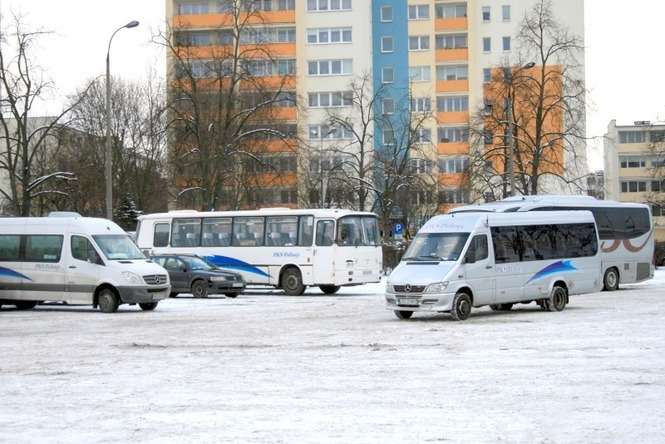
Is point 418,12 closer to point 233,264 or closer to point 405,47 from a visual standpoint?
point 405,47

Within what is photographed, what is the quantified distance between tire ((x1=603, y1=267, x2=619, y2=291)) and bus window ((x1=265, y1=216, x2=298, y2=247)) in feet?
38.0

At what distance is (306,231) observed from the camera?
130ft

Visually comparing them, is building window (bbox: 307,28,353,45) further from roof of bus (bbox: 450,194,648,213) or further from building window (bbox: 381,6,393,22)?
roof of bus (bbox: 450,194,648,213)

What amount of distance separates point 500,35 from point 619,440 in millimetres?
88359

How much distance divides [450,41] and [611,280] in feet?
190

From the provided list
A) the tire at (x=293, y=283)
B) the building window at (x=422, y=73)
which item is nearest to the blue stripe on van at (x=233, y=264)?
the tire at (x=293, y=283)

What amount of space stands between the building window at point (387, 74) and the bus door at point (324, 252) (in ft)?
183

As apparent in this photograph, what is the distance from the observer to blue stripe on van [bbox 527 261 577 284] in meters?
27.2

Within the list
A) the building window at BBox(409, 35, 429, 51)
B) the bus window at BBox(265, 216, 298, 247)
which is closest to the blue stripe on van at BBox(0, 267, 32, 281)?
the bus window at BBox(265, 216, 298, 247)

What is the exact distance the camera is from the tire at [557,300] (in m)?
27.5

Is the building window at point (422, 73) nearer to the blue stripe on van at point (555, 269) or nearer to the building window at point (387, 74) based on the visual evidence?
the building window at point (387, 74)

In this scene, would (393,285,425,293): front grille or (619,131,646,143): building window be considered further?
(619,131,646,143): building window

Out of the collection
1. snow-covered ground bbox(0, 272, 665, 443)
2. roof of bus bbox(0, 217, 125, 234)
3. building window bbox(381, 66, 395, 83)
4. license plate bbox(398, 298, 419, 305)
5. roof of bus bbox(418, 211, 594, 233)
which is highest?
building window bbox(381, 66, 395, 83)

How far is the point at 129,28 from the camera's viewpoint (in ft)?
138
